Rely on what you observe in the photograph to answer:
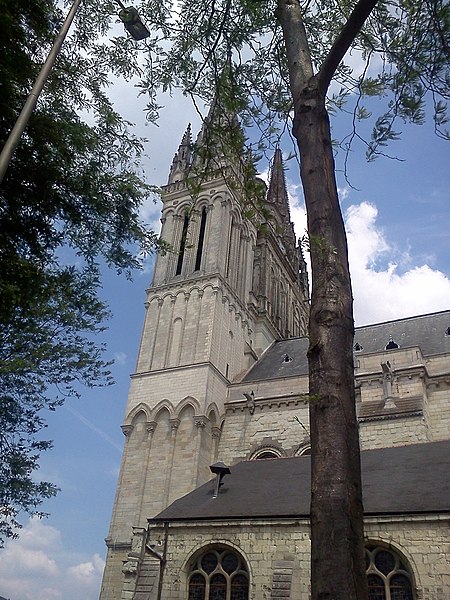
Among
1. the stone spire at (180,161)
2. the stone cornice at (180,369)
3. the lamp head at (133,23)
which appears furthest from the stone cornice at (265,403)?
the lamp head at (133,23)

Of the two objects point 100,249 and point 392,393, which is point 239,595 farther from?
point 392,393

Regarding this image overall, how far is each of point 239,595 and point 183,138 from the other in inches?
1220

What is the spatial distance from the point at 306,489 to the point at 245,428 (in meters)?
10.7

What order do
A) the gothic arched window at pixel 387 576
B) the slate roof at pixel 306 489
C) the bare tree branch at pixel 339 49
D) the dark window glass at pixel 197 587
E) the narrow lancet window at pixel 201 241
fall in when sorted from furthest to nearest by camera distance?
the narrow lancet window at pixel 201 241
the dark window glass at pixel 197 587
the slate roof at pixel 306 489
the gothic arched window at pixel 387 576
the bare tree branch at pixel 339 49

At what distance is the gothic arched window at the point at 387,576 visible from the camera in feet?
36.3

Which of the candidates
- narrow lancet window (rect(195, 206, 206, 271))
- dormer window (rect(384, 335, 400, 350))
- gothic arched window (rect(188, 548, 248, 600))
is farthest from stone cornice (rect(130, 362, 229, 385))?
gothic arched window (rect(188, 548, 248, 600))

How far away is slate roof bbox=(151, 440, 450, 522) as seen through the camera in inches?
→ 478

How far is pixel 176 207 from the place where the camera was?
32.8 metres

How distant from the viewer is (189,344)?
88.7ft

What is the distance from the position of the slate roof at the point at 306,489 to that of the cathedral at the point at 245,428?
56 mm

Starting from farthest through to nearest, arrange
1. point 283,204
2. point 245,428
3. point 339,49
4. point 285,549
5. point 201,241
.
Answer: point 283,204 → point 201,241 → point 245,428 → point 285,549 → point 339,49

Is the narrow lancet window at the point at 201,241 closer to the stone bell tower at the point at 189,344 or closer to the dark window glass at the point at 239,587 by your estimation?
the stone bell tower at the point at 189,344

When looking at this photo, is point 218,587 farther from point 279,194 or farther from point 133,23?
point 279,194

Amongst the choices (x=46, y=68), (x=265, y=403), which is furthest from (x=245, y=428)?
(x=46, y=68)
